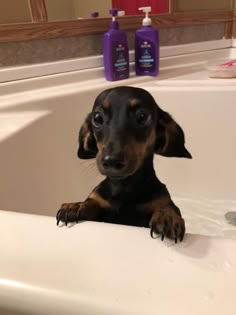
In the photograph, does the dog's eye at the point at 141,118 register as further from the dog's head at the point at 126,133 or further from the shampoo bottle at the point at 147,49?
the shampoo bottle at the point at 147,49

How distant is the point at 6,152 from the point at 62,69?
1.75ft

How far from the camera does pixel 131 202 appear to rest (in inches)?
32.9

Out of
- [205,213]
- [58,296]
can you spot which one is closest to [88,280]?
[58,296]

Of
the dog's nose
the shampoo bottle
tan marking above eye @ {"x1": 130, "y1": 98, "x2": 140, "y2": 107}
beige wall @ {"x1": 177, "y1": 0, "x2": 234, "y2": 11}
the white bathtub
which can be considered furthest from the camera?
beige wall @ {"x1": 177, "y1": 0, "x2": 234, "y2": 11}

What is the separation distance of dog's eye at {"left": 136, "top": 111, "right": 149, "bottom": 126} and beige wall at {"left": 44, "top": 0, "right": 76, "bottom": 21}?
0.72 metres

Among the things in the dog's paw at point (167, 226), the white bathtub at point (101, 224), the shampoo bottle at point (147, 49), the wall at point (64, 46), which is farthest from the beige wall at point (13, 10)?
the dog's paw at point (167, 226)

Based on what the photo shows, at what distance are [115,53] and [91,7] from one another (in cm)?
27

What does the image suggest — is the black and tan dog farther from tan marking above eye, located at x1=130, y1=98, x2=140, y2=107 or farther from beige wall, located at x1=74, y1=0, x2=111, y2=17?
beige wall, located at x1=74, y1=0, x2=111, y2=17

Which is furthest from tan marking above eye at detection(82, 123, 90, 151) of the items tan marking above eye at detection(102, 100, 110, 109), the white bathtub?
the white bathtub

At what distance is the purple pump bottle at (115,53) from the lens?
1.34m

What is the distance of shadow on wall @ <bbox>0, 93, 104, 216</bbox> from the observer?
97cm

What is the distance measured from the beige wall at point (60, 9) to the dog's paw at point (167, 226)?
3.26 ft

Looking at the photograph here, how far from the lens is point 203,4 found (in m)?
1.72

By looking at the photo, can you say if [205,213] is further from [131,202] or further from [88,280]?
[88,280]
